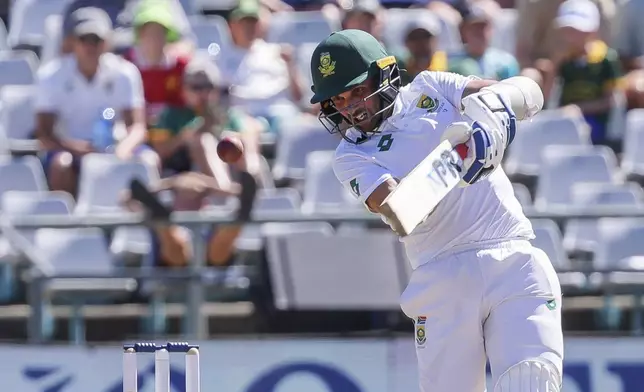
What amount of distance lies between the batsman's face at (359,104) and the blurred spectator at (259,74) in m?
4.44

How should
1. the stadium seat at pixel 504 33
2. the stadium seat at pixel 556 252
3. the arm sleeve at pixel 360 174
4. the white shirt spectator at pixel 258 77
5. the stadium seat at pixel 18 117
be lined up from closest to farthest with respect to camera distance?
the arm sleeve at pixel 360 174
the stadium seat at pixel 556 252
the stadium seat at pixel 18 117
the white shirt spectator at pixel 258 77
the stadium seat at pixel 504 33

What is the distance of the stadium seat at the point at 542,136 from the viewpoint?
873 centimetres

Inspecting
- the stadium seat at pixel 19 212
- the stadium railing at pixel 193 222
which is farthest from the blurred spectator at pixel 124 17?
the stadium railing at pixel 193 222

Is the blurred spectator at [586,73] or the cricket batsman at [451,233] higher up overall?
the blurred spectator at [586,73]

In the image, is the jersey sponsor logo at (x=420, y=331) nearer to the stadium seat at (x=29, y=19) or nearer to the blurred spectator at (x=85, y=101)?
the blurred spectator at (x=85, y=101)

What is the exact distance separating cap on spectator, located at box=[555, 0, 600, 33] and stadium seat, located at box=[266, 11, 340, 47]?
5.78 ft

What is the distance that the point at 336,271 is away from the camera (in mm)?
7273

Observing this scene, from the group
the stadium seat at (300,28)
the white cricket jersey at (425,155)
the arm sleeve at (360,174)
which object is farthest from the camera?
the stadium seat at (300,28)

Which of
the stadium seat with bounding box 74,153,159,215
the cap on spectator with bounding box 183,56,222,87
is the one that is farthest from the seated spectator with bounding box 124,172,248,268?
the cap on spectator with bounding box 183,56,222,87

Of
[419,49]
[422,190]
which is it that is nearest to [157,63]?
[419,49]

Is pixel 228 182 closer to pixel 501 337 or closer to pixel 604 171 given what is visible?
pixel 604 171

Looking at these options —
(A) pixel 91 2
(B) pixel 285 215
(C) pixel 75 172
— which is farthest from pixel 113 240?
(A) pixel 91 2

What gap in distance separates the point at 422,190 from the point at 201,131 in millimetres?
4426

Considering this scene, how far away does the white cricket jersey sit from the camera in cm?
459
